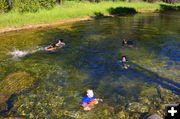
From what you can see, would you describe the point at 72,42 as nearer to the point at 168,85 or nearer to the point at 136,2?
the point at 168,85

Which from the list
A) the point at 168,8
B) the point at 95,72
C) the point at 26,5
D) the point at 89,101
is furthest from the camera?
the point at 168,8

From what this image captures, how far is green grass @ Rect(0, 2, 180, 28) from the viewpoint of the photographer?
5175 cm

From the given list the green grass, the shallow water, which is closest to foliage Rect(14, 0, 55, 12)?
the green grass

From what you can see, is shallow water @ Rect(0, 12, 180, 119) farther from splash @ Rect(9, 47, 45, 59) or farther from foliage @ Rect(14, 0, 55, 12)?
foliage @ Rect(14, 0, 55, 12)

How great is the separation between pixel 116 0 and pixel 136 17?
17.5m

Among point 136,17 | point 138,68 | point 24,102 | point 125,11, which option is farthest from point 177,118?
point 125,11

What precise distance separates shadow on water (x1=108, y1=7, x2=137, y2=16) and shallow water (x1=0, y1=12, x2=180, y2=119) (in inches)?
860

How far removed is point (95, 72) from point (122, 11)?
44638 millimetres

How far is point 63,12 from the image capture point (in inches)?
2343

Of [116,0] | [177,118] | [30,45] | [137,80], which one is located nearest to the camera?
[177,118]

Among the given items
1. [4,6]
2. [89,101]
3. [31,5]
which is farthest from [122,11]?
[89,101]

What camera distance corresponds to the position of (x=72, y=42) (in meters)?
39.6

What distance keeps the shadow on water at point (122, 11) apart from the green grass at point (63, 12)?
1.38 m

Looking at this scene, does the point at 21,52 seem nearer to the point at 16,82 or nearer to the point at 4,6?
the point at 16,82
